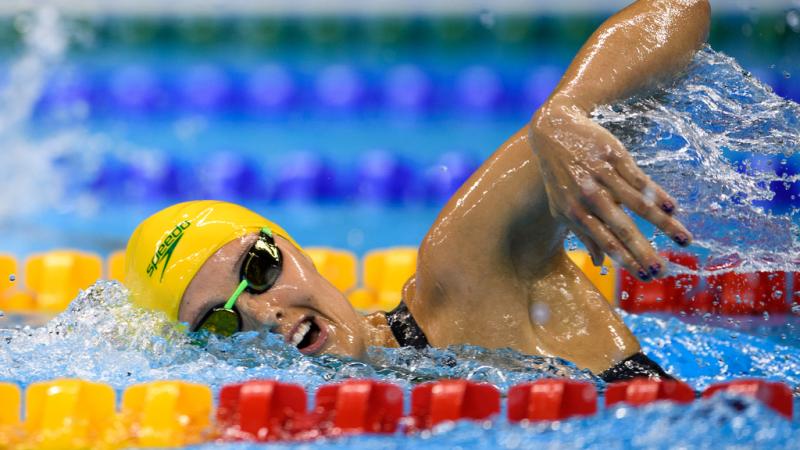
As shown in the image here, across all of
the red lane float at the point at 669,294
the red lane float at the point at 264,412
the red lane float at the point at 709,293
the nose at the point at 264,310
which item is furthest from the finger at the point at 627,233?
the red lane float at the point at 669,294

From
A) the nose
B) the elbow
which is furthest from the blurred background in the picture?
the elbow

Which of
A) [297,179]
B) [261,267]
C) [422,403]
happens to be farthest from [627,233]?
[297,179]

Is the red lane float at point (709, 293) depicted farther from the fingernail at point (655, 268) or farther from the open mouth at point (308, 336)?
the fingernail at point (655, 268)

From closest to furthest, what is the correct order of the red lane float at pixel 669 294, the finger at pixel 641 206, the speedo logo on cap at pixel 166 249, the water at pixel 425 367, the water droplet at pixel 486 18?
the finger at pixel 641 206 → the water at pixel 425 367 → the speedo logo on cap at pixel 166 249 → the red lane float at pixel 669 294 → the water droplet at pixel 486 18

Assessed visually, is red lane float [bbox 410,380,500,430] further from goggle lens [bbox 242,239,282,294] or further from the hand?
goggle lens [bbox 242,239,282,294]

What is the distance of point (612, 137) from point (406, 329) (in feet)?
2.93

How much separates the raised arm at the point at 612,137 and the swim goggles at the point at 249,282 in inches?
31.3

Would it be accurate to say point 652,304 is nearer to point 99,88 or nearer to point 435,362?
point 435,362

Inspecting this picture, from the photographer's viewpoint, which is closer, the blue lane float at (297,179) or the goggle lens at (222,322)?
the goggle lens at (222,322)

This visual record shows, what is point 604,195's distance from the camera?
1.48m

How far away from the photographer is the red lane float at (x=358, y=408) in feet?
5.53

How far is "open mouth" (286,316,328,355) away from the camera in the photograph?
2.16m

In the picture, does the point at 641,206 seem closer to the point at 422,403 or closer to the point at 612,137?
the point at 612,137

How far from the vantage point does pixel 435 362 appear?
7.06 ft
